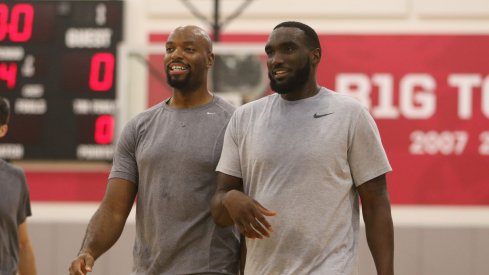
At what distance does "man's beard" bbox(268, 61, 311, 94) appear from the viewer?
9.77 feet

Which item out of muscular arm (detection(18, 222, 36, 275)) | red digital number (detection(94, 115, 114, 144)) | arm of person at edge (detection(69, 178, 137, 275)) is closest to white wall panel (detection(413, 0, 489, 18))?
red digital number (detection(94, 115, 114, 144))

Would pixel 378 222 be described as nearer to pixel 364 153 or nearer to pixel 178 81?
pixel 364 153

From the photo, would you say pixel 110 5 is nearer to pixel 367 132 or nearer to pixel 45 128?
pixel 45 128

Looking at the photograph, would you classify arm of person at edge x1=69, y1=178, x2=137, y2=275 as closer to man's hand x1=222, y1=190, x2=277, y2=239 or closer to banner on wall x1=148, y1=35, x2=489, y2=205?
man's hand x1=222, y1=190, x2=277, y2=239

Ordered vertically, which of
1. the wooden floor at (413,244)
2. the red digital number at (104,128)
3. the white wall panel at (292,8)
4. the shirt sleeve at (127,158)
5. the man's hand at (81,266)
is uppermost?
the white wall panel at (292,8)

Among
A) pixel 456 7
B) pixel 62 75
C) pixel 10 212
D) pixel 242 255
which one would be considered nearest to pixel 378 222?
pixel 242 255

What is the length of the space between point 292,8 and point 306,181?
494 cm

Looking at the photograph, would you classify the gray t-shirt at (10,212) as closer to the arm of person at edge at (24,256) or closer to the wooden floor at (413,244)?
the arm of person at edge at (24,256)

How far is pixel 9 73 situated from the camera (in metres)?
7.24

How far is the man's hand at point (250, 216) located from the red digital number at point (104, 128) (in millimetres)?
4414

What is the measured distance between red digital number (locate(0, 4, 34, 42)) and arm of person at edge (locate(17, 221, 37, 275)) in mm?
2812

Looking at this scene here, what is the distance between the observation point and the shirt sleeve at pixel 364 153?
293cm

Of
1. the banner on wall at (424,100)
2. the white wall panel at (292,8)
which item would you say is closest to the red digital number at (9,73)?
the banner on wall at (424,100)

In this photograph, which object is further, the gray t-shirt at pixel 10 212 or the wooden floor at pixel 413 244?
the wooden floor at pixel 413 244
